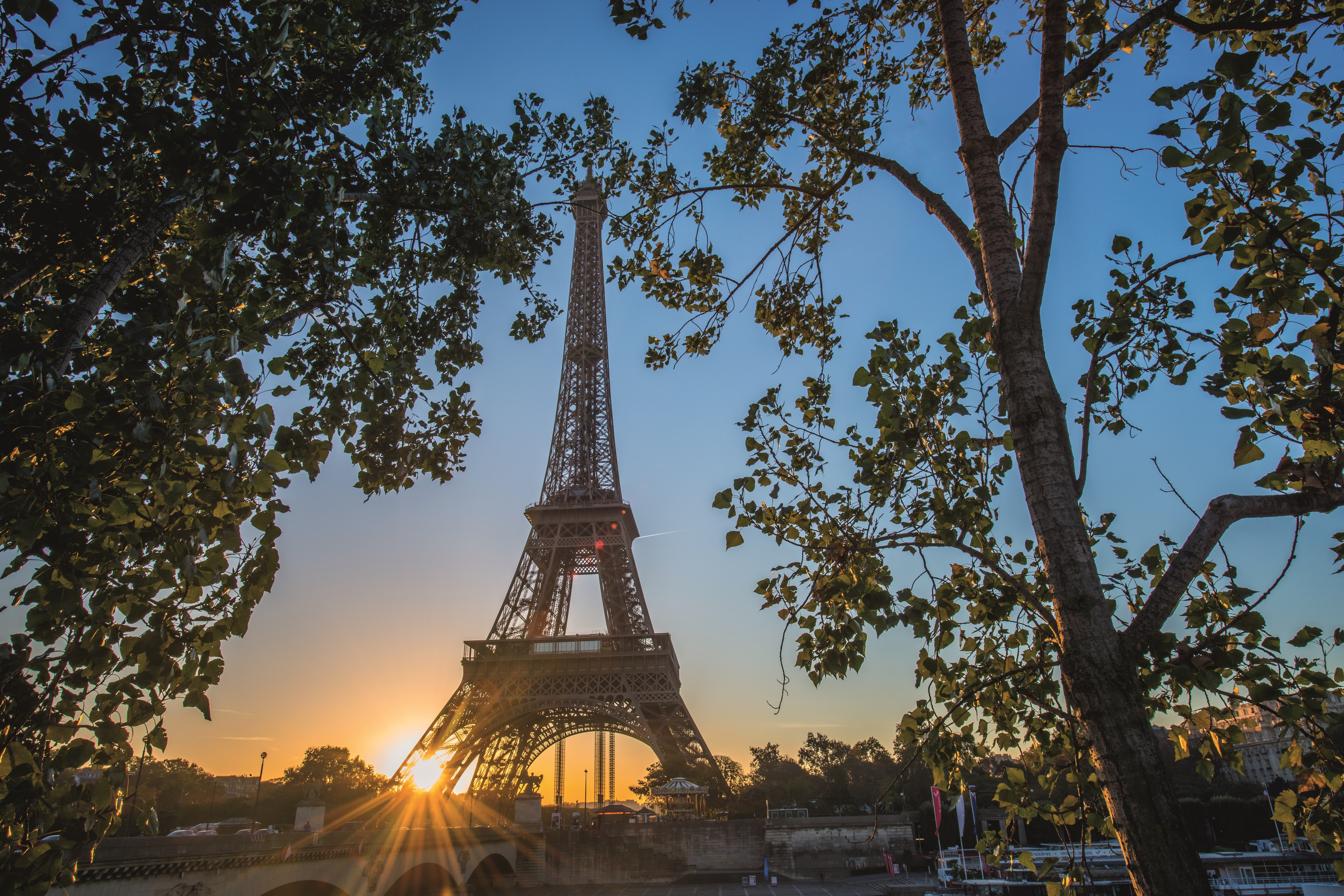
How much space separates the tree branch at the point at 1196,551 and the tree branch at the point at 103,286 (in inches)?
168

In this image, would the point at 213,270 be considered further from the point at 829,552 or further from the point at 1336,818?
the point at 1336,818

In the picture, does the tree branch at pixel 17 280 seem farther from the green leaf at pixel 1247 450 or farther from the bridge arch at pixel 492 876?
the bridge arch at pixel 492 876

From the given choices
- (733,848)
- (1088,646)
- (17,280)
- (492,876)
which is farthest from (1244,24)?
(492,876)

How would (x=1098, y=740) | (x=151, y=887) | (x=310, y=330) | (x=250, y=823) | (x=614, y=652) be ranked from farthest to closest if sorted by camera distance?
(x=614, y=652) < (x=250, y=823) < (x=151, y=887) < (x=310, y=330) < (x=1098, y=740)

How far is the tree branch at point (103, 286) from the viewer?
117 inches

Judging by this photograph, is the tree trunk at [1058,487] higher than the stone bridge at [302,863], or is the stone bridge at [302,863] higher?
the tree trunk at [1058,487]

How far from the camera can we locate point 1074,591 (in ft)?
8.54

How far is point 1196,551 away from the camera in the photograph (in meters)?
2.51

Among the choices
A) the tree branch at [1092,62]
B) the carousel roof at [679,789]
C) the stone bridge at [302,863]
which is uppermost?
the tree branch at [1092,62]

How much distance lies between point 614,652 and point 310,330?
110 feet

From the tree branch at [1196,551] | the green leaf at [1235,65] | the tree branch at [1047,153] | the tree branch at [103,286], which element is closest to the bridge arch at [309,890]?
the tree branch at [103,286]

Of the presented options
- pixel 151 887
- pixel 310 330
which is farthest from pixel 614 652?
pixel 310 330

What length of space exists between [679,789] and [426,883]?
12.7 metres

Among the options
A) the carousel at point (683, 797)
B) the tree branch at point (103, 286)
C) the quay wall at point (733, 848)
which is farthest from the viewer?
the carousel at point (683, 797)
